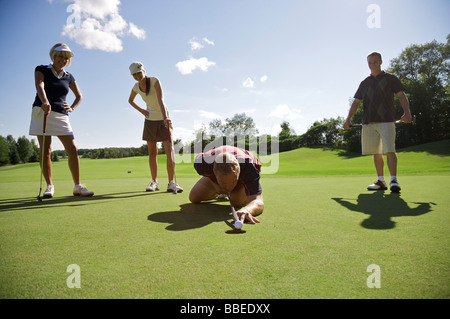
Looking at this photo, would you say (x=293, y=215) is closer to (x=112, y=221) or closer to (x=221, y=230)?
(x=221, y=230)

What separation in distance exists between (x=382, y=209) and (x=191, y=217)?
234 cm

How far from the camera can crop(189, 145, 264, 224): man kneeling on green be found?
266 cm

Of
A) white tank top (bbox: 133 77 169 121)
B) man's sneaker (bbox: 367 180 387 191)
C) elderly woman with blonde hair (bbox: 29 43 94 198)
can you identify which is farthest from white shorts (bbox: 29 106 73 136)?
man's sneaker (bbox: 367 180 387 191)

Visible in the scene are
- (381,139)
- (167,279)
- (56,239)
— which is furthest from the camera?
(381,139)

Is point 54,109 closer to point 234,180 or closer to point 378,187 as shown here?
point 234,180

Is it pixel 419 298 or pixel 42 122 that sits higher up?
pixel 42 122

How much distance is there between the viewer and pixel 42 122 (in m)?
4.32

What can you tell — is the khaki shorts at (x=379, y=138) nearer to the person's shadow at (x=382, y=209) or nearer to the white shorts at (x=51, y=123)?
the person's shadow at (x=382, y=209)

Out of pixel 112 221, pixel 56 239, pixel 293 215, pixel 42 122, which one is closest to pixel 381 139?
pixel 293 215

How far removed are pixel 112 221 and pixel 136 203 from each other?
1.12m

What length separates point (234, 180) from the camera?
2.75 metres

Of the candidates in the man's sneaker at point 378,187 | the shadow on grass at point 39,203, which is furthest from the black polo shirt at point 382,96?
the shadow on grass at point 39,203

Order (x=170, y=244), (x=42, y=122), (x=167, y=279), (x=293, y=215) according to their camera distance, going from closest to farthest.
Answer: (x=167, y=279), (x=170, y=244), (x=293, y=215), (x=42, y=122)
